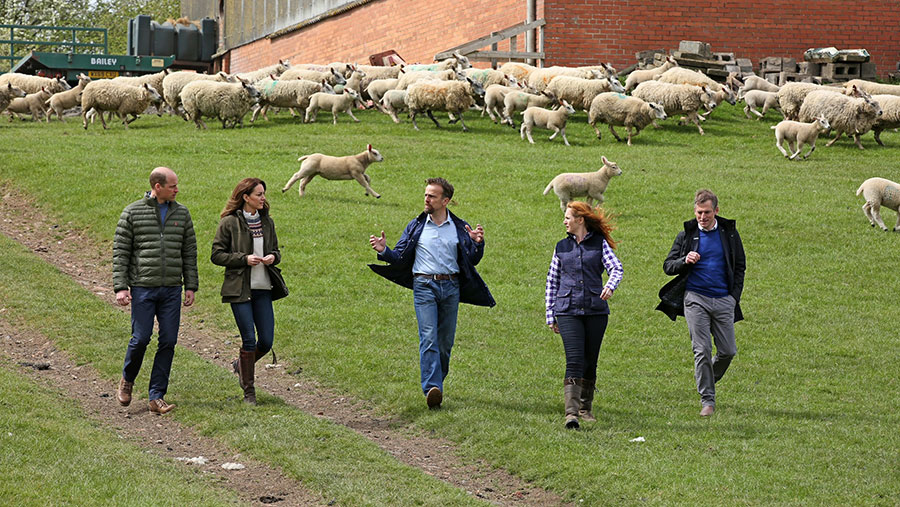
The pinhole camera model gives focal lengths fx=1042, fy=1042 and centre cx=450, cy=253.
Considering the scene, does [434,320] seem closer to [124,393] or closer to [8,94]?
[124,393]

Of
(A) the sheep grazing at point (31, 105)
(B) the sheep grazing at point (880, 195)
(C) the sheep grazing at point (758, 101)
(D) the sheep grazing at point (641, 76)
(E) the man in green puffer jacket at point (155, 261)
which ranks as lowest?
(E) the man in green puffer jacket at point (155, 261)

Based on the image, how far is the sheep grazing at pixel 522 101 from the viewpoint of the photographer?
94.8 feet

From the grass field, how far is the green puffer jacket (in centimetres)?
126

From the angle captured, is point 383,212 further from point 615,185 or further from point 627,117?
point 627,117

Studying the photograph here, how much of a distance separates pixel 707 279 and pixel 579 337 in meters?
1.39

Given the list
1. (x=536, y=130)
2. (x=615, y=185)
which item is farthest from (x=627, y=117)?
(x=615, y=185)

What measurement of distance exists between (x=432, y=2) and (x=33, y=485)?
37345mm

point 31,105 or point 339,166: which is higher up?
point 31,105

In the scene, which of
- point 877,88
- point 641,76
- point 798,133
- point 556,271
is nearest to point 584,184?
point 798,133

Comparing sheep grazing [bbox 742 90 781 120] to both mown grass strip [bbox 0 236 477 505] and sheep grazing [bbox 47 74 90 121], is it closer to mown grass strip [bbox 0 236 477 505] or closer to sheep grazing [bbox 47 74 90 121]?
sheep grazing [bbox 47 74 90 121]

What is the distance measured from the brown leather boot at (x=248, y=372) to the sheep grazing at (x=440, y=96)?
20.0m

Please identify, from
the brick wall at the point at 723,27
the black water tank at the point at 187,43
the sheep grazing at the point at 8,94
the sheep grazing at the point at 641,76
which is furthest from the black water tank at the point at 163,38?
the sheep grazing at the point at 641,76

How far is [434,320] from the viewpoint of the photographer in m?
9.32

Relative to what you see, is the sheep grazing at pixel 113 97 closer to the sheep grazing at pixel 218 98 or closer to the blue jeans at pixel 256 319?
the sheep grazing at pixel 218 98
